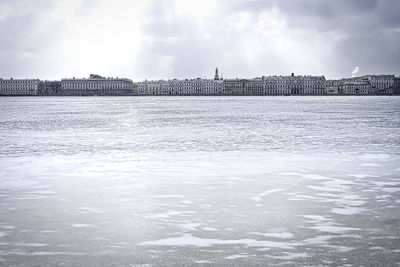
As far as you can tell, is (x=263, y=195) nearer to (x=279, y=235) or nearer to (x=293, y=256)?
(x=279, y=235)

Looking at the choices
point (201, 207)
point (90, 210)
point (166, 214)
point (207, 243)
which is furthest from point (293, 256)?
point (90, 210)

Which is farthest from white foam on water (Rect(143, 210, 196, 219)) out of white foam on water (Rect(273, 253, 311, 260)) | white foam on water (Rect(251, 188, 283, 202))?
white foam on water (Rect(273, 253, 311, 260))

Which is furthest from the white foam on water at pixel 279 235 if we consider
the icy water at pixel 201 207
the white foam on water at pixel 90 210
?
the white foam on water at pixel 90 210

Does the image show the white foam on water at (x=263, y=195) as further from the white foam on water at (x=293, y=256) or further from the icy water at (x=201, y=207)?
the white foam on water at (x=293, y=256)

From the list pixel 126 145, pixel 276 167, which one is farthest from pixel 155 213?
pixel 126 145

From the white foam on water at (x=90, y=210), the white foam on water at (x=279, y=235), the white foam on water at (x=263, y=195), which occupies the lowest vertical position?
the white foam on water at (x=90, y=210)

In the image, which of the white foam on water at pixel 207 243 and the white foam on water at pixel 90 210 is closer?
the white foam on water at pixel 207 243

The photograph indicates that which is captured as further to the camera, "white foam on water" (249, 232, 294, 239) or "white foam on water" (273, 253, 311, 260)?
"white foam on water" (249, 232, 294, 239)

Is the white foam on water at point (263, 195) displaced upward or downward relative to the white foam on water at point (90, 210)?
upward

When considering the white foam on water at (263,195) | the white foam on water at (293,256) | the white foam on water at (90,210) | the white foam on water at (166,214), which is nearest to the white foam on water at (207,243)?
the white foam on water at (293,256)

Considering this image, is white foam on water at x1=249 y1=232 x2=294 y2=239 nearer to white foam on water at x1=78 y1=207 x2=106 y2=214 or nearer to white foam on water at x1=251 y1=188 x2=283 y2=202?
white foam on water at x1=251 y1=188 x2=283 y2=202

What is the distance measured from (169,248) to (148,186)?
3505mm

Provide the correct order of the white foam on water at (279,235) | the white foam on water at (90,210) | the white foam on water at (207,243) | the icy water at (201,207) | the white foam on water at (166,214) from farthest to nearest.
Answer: the white foam on water at (90,210), the white foam on water at (166,214), the white foam on water at (279,235), the white foam on water at (207,243), the icy water at (201,207)

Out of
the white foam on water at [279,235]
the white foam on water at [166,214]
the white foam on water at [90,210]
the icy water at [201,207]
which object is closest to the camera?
the icy water at [201,207]
